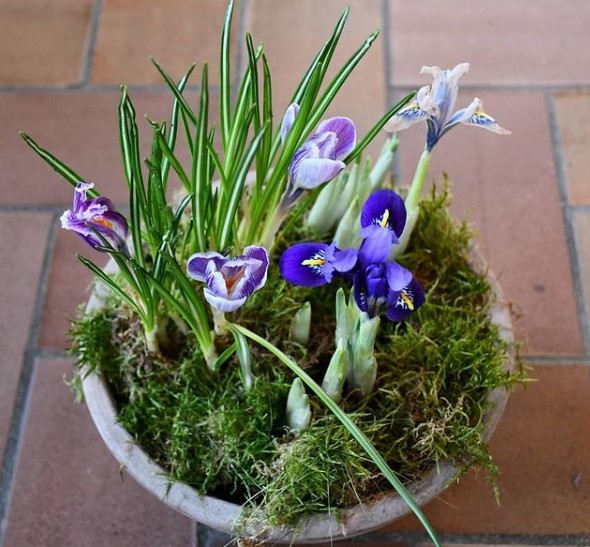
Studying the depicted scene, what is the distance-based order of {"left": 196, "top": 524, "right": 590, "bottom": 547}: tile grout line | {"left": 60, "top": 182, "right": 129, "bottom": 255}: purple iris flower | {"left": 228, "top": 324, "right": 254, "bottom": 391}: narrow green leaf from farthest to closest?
{"left": 196, "top": 524, "right": 590, "bottom": 547}: tile grout line → {"left": 228, "top": 324, "right": 254, "bottom": 391}: narrow green leaf → {"left": 60, "top": 182, "right": 129, "bottom": 255}: purple iris flower

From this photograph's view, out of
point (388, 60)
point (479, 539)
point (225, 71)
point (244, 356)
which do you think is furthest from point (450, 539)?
point (388, 60)

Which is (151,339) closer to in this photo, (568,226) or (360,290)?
(360,290)

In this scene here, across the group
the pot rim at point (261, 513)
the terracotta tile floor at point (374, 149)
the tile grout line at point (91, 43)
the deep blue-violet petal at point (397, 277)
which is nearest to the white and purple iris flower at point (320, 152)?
the deep blue-violet petal at point (397, 277)

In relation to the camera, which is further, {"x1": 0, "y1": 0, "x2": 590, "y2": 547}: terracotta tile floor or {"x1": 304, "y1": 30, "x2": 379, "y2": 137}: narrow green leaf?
{"x1": 0, "y1": 0, "x2": 590, "y2": 547}: terracotta tile floor

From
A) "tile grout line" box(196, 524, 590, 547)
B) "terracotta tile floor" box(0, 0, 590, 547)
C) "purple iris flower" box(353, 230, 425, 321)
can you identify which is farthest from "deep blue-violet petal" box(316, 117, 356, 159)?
"tile grout line" box(196, 524, 590, 547)

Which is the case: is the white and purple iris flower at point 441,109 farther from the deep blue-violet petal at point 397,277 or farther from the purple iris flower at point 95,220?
the purple iris flower at point 95,220

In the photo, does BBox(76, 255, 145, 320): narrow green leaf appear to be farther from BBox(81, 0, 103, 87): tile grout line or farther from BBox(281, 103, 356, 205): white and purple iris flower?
BBox(81, 0, 103, 87): tile grout line
